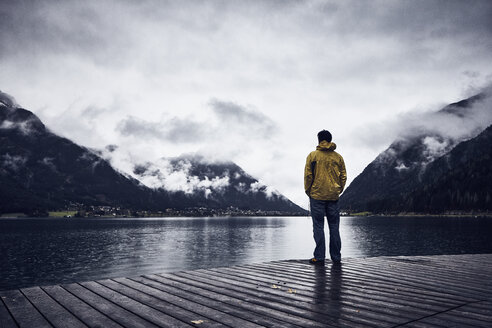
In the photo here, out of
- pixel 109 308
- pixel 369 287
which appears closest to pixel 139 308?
pixel 109 308

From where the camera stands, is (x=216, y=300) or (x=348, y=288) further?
(x=348, y=288)

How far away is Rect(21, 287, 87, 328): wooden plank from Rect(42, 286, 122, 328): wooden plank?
9cm

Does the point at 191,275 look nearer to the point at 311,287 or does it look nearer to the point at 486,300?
the point at 311,287

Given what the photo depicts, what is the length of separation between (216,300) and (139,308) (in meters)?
1.38

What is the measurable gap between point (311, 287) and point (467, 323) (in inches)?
121

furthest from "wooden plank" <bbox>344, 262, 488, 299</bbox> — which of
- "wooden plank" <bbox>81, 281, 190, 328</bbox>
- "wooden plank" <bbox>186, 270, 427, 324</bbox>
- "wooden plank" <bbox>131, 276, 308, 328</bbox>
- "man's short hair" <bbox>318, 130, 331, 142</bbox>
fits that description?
"wooden plank" <bbox>81, 281, 190, 328</bbox>

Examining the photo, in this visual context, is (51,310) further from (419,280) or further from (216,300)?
(419,280)

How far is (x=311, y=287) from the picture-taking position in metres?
7.29

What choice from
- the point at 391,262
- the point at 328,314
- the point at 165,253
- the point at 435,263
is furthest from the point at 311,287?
the point at 165,253

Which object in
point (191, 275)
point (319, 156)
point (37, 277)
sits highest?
point (319, 156)

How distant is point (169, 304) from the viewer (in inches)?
230

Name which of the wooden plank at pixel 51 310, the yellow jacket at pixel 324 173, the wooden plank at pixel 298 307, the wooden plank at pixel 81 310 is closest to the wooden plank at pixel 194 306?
the wooden plank at pixel 298 307

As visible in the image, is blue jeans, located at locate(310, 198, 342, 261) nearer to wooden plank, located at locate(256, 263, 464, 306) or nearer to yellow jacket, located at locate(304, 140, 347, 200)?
yellow jacket, located at locate(304, 140, 347, 200)

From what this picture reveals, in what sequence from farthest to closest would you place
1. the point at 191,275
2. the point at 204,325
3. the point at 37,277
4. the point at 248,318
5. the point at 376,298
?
1. the point at 37,277
2. the point at 191,275
3. the point at 376,298
4. the point at 248,318
5. the point at 204,325
